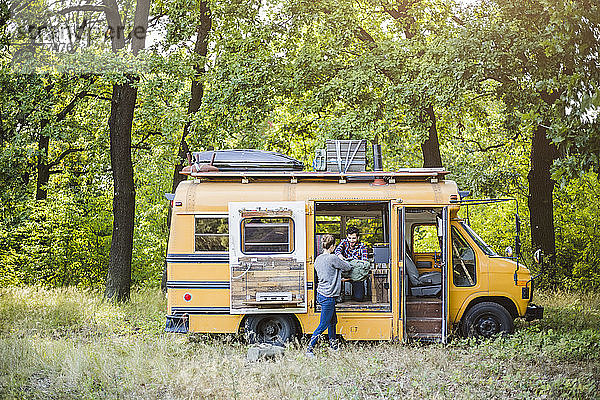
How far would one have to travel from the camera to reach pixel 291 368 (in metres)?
9.73

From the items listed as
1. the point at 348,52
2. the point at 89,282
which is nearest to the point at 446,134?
the point at 348,52

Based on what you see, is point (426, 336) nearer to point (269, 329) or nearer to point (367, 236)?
point (269, 329)

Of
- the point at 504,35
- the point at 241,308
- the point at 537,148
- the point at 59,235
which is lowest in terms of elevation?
the point at 241,308

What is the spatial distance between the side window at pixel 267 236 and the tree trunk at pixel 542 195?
30.6ft

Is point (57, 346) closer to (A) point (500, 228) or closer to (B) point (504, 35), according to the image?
(B) point (504, 35)

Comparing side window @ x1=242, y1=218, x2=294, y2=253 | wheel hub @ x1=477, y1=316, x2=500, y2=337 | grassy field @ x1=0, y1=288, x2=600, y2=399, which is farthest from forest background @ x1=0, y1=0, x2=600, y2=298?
side window @ x1=242, y1=218, x2=294, y2=253

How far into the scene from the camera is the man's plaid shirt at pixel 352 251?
1188 centimetres

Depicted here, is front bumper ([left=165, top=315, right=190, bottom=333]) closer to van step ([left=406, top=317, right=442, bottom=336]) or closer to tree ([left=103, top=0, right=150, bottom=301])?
van step ([left=406, top=317, right=442, bottom=336])

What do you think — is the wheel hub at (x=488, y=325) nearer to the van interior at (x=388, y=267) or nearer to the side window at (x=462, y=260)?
the side window at (x=462, y=260)

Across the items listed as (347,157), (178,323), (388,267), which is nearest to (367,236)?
(347,157)

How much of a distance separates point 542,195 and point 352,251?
8.81 m

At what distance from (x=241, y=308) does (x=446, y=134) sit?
45.8 feet

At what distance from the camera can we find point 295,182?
1197 cm

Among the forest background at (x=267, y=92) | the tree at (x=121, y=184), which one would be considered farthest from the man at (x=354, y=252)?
the tree at (x=121, y=184)
